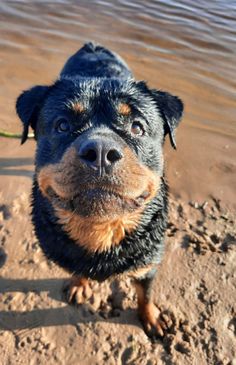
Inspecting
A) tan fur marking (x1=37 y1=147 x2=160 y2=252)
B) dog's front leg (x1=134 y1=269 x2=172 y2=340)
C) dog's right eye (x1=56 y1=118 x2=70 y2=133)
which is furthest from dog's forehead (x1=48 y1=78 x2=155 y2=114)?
dog's front leg (x1=134 y1=269 x2=172 y2=340)

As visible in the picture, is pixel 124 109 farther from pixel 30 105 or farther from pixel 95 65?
pixel 95 65

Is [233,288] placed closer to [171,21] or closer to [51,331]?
[51,331]

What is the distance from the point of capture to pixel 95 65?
14.1ft

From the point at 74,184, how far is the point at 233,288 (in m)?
2.22

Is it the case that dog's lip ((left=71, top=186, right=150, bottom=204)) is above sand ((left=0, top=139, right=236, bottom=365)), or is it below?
above

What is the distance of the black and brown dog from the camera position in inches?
80.4

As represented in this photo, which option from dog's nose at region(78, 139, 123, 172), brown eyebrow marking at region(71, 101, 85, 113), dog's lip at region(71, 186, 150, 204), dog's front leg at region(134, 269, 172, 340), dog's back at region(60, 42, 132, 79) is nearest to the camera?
dog's nose at region(78, 139, 123, 172)

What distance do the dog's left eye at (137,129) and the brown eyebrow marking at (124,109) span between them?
0.09m

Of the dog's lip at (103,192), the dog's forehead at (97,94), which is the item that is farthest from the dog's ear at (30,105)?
the dog's lip at (103,192)

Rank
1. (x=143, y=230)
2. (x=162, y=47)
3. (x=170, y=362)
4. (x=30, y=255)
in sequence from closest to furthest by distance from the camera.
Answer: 1. (x=143, y=230)
2. (x=170, y=362)
3. (x=30, y=255)
4. (x=162, y=47)

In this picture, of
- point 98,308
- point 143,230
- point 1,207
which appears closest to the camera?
point 143,230

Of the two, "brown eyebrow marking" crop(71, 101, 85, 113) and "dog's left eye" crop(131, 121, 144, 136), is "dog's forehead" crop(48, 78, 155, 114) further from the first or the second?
"dog's left eye" crop(131, 121, 144, 136)

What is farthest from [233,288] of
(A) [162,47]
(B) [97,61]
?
(A) [162,47]

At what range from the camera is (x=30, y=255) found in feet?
11.6
